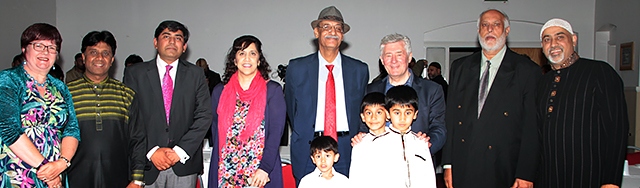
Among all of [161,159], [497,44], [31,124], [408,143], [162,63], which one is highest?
[497,44]

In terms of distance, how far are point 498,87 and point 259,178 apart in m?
1.58

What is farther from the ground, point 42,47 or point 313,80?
point 42,47

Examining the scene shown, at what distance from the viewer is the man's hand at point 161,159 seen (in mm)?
3176

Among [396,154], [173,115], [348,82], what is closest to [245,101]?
[173,115]

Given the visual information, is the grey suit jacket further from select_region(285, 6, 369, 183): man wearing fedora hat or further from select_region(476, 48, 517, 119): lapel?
select_region(476, 48, 517, 119): lapel

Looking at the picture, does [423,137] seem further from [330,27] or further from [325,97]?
[330,27]

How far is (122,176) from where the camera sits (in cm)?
315

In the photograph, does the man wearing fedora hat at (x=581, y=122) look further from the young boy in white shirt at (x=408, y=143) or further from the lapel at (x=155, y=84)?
the lapel at (x=155, y=84)

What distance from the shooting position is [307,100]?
3.35 meters

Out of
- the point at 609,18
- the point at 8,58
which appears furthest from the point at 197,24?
the point at 609,18

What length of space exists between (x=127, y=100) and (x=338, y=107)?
1345 mm

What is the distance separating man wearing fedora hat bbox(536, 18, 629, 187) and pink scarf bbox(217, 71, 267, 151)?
5.69ft

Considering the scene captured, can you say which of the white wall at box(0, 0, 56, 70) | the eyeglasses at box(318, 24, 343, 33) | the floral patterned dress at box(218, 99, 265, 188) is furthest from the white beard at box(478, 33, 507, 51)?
the white wall at box(0, 0, 56, 70)

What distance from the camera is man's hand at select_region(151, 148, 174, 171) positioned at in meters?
3.18
